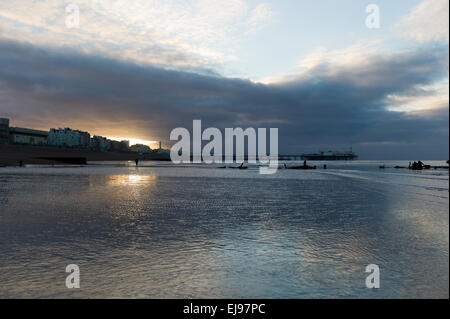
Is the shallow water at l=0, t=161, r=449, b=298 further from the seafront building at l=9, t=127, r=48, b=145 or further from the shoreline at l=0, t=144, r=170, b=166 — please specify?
the seafront building at l=9, t=127, r=48, b=145

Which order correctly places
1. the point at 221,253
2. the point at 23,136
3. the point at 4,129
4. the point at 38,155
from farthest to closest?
the point at 23,136 → the point at 4,129 → the point at 38,155 → the point at 221,253

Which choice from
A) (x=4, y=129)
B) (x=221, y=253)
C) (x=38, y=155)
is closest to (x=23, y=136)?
(x=4, y=129)

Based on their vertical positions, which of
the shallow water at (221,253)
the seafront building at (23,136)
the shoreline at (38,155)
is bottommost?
the shallow water at (221,253)

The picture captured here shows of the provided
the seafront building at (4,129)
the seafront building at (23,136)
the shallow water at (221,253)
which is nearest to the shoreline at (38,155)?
the seafront building at (4,129)

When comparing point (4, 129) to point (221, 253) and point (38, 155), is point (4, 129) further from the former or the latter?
Result: point (221, 253)

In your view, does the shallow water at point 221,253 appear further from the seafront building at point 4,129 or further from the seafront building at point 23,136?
the seafront building at point 23,136

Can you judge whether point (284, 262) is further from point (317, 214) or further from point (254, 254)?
point (317, 214)

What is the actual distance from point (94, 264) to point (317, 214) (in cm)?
1030

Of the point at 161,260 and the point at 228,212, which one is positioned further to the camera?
the point at 228,212

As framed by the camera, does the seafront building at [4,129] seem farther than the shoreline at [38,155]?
Yes

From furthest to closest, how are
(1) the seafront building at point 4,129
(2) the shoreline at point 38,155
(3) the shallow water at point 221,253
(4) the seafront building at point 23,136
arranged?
(4) the seafront building at point 23,136 < (1) the seafront building at point 4,129 < (2) the shoreline at point 38,155 < (3) the shallow water at point 221,253
